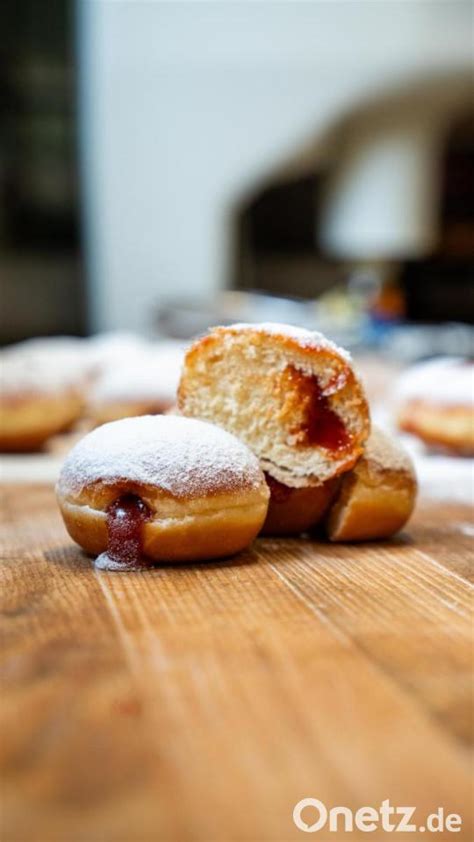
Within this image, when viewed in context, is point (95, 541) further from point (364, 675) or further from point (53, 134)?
point (53, 134)

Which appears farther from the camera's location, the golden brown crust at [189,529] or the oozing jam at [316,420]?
the oozing jam at [316,420]

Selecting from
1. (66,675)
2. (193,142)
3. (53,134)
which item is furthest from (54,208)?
(66,675)

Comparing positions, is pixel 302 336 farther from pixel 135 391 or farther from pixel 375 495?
pixel 135 391

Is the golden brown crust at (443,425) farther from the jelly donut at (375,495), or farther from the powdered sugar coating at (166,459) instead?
the powdered sugar coating at (166,459)

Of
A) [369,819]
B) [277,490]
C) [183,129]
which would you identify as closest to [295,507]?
[277,490]

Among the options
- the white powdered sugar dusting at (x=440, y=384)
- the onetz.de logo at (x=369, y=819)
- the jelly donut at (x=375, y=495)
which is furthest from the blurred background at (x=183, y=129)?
the onetz.de logo at (x=369, y=819)

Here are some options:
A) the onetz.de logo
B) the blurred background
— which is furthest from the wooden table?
the blurred background
